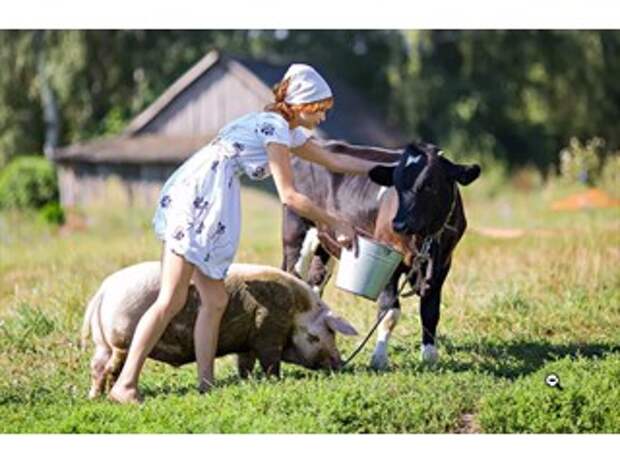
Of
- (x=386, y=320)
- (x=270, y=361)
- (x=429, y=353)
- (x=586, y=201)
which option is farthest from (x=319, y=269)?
(x=586, y=201)

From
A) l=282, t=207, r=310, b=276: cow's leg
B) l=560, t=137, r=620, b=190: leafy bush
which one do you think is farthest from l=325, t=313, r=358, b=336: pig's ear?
l=560, t=137, r=620, b=190: leafy bush

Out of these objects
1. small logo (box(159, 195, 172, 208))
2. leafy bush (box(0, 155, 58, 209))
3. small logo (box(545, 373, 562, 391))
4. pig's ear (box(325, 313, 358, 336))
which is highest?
small logo (box(159, 195, 172, 208))

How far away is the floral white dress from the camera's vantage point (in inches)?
277

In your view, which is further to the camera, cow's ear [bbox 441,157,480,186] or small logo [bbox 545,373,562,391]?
cow's ear [bbox 441,157,480,186]

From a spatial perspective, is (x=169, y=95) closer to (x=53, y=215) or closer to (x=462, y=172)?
(x=53, y=215)

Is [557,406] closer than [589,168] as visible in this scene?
Yes

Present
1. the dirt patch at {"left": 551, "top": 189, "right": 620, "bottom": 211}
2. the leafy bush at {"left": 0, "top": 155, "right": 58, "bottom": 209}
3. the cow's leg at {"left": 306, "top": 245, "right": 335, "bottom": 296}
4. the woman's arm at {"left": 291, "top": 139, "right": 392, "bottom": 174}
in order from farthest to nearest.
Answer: the leafy bush at {"left": 0, "top": 155, "right": 58, "bottom": 209} < the dirt patch at {"left": 551, "top": 189, "right": 620, "bottom": 211} < the cow's leg at {"left": 306, "top": 245, "right": 335, "bottom": 296} < the woman's arm at {"left": 291, "top": 139, "right": 392, "bottom": 174}

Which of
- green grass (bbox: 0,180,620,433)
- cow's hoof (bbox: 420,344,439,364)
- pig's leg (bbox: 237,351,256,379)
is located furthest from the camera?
cow's hoof (bbox: 420,344,439,364)

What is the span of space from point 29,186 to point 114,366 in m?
16.7

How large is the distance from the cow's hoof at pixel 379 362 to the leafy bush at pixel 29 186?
16221 millimetres

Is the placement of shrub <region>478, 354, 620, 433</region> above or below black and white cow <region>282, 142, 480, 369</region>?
below

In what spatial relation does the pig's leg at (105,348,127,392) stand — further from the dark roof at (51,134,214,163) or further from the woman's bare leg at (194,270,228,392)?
the dark roof at (51,134,214,163)

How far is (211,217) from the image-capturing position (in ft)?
23.1
